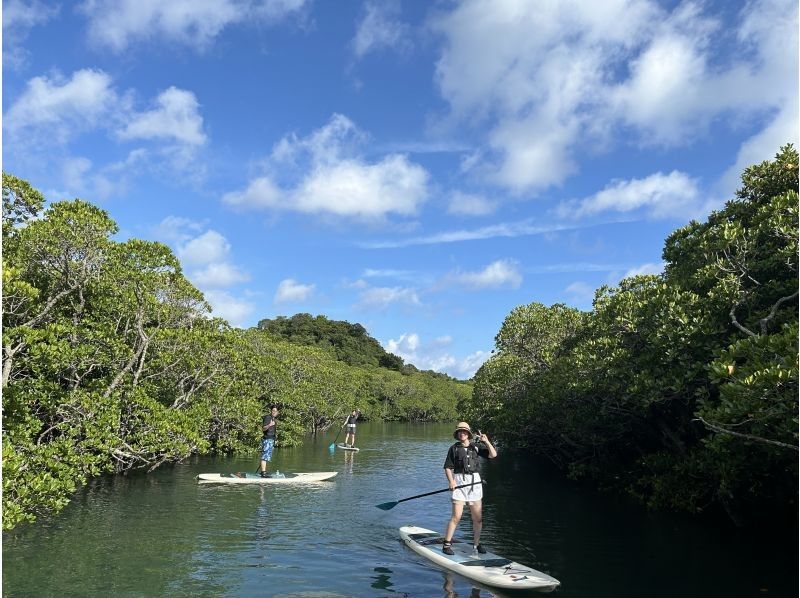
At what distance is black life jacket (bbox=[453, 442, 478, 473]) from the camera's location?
11.5 meters

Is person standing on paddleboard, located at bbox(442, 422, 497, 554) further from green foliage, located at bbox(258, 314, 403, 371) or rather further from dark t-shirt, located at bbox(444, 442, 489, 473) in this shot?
green foliage, located at bbox(258, 314, 403, 371)

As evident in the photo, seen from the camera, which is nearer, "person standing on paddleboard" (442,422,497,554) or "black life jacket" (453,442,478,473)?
"person standing on paddleboard" (442,422,497,554)

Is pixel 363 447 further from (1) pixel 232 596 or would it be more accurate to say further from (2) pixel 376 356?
(2) pixel 376 356

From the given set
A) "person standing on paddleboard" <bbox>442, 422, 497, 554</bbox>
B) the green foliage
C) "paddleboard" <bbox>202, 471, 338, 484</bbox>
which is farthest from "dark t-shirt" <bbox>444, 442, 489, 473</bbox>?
the green foliage

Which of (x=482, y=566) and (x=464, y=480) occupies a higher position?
(x=464, y=480)

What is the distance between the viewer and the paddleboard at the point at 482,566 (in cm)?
964

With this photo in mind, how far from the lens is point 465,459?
11570 millimetres

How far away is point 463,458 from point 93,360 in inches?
459

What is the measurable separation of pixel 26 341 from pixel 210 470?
1231cm

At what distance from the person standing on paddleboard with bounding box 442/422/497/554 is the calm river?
1018mm

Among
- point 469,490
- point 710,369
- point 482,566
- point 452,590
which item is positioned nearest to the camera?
point 710,369

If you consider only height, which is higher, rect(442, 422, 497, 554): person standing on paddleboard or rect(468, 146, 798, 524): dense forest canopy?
rect(468, 146, 798, 524): dense forest canopy

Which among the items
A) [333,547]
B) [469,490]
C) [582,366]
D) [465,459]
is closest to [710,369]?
[465,459]

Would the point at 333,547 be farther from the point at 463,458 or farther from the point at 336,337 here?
the point at 336,337
